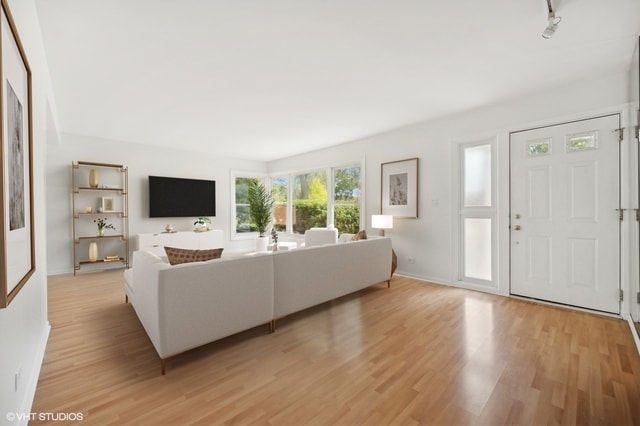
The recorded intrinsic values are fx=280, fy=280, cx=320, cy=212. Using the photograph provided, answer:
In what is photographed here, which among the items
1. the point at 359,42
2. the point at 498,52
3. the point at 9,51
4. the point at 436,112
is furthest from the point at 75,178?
the point at 498,52

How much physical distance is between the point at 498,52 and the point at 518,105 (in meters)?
1.40

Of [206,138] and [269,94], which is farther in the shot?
[206,138]

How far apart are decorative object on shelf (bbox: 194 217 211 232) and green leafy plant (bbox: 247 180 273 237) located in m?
1.08

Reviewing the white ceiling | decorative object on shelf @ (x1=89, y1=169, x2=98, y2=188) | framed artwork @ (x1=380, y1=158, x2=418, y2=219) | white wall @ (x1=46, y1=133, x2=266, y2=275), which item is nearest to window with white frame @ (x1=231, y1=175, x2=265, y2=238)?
white wall @ (x1=46, y1=133, x2=266, y2=275)

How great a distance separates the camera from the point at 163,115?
4.02m

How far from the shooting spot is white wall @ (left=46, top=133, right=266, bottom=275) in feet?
16.0

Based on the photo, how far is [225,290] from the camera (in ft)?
7.39

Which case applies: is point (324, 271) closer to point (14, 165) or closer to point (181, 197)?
point (14, 165)

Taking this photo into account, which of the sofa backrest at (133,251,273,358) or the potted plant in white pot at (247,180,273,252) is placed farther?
the potted plant in white pot at (247,180,273,252)

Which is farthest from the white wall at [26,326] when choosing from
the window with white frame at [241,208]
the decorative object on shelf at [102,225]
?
the window with white frame at [241,208]

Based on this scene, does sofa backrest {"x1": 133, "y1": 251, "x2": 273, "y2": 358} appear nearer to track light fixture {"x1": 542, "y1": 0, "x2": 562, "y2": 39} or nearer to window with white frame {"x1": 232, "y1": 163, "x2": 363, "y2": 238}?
track light fixture {"x1": 542, "y1": 0, "x2": 562, "y2": 39}

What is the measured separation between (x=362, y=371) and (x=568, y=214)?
299 cm

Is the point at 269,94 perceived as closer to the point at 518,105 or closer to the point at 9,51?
the point at 9,51

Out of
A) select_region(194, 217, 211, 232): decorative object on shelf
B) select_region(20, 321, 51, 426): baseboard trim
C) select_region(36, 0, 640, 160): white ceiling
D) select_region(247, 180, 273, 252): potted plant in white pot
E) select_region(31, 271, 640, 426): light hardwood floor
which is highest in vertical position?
select_region(36, 0, 640, 160): white ceiling
